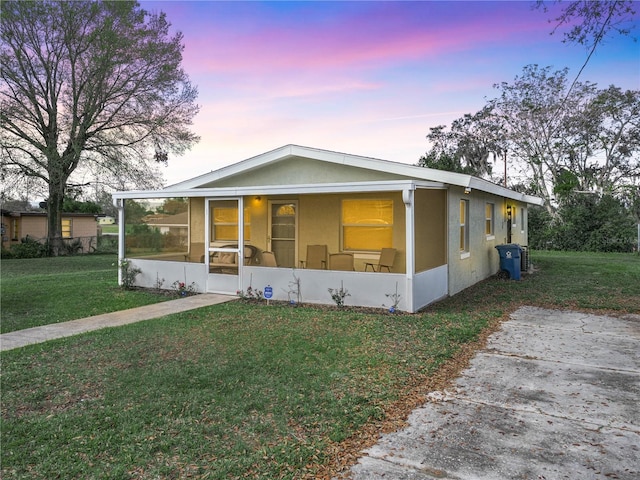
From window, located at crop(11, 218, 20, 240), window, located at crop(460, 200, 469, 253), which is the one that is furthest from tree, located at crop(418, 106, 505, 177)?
window, located at crop(11, 218, 20, 240)

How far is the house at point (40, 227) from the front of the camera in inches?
1053

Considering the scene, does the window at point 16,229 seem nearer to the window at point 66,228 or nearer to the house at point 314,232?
the window at point 66,228

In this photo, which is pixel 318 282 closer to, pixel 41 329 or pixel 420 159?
pixel 41 329

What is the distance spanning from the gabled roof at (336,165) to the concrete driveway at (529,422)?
12.7ft

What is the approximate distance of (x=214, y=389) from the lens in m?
4.45

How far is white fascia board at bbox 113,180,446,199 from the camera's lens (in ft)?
26.2

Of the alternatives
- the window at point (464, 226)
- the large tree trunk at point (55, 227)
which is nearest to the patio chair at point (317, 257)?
the window at point (464, 226)

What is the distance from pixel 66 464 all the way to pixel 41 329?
16.1 feet

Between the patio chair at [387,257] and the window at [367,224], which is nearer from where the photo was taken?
the patio chair at [387,257]

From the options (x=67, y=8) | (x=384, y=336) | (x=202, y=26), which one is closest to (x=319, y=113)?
(x=202, y=26)

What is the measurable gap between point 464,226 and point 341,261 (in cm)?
325

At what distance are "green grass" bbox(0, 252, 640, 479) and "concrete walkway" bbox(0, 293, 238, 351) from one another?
19.4 inches

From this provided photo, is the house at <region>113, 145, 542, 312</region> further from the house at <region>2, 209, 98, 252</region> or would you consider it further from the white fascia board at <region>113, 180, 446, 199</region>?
the house at <region>2, 209, 98, 252</region>

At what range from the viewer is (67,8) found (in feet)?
71.3
